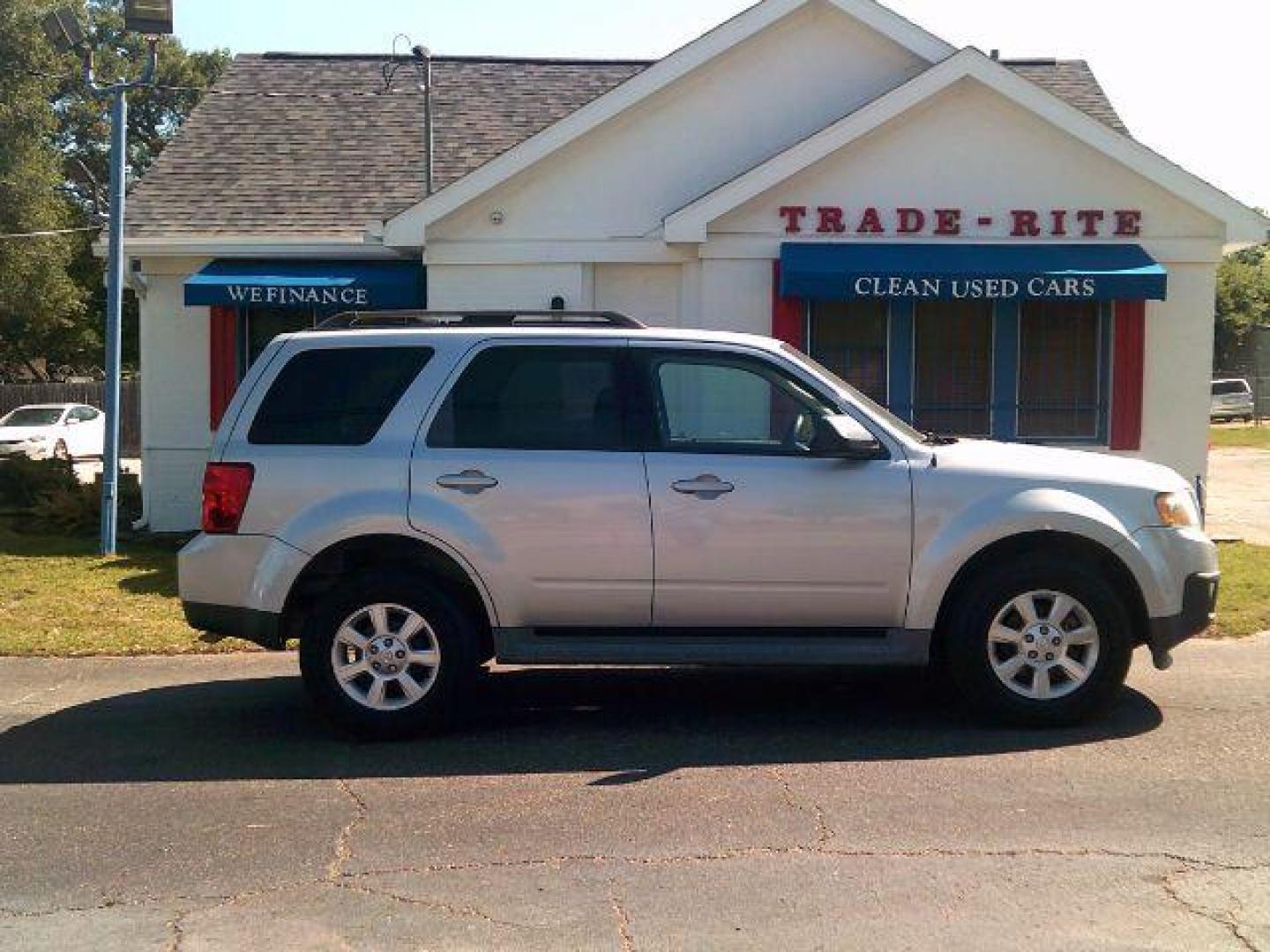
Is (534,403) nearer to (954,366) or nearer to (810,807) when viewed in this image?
(810,807)

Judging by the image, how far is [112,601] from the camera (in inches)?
425

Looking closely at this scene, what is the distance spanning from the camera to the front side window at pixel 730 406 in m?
6.69

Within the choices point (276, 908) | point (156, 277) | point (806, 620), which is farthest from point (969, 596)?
point (156, 277)

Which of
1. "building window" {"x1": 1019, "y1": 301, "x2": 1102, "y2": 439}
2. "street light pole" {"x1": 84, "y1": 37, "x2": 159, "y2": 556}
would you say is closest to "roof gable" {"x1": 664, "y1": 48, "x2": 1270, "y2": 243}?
"building window" {"x1": 1019, "y1": 301, "x2": 1102, "y2": 439}

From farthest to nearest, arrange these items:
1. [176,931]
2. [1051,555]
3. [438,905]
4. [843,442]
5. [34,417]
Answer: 1. [34,417]
2. [1051,555]
3. [843,442]
4. [438,905]
5. [176,931]

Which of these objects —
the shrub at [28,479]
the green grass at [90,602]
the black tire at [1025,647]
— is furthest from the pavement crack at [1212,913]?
the shrub at [28,479]

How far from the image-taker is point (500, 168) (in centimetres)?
1316

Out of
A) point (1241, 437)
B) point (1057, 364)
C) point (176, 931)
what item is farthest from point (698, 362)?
point (1241, 437)

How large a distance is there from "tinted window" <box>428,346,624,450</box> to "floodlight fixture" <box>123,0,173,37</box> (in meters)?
7.65

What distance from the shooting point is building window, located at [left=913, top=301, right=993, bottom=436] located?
13227mm

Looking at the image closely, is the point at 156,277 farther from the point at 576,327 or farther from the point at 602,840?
the point at 602,840

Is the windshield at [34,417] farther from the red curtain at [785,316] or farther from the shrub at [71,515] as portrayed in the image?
the red curtain at [785,316]

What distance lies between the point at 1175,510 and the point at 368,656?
154 inches

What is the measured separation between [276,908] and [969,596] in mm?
3479
